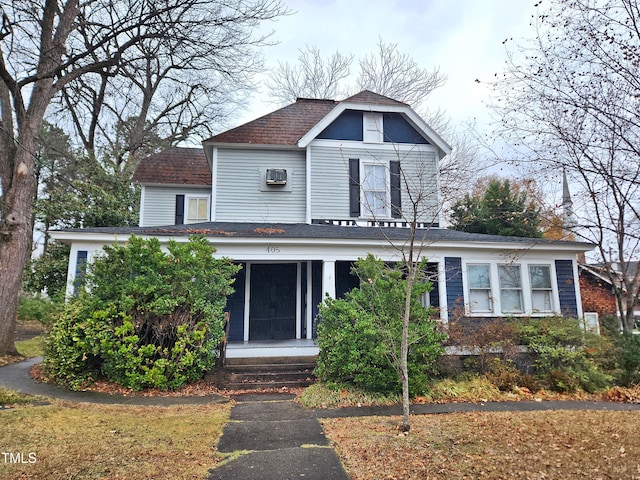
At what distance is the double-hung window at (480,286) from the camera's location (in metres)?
10.3

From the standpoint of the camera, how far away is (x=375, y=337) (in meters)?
7.02

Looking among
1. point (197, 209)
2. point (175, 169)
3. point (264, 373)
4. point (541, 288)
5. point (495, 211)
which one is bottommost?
point (264, 373)

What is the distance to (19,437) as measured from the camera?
4504 mm

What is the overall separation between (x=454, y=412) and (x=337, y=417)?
199 centimetres

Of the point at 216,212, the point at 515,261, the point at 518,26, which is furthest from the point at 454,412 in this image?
the point at 216,212

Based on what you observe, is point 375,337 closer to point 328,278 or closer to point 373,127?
point 328,278

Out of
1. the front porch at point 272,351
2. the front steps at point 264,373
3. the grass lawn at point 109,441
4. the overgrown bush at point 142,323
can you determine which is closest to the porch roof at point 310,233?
the overgrown bush at point 142,323

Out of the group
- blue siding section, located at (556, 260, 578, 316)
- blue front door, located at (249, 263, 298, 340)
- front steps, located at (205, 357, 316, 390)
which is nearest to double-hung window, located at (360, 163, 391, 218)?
blue front door, located at (249, 263, 298, 340)

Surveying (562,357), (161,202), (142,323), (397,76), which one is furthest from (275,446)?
(397,76)

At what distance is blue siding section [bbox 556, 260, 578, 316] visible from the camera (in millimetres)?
10516

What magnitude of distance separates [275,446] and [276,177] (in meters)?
8.84

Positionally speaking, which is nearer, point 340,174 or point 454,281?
point 454,281

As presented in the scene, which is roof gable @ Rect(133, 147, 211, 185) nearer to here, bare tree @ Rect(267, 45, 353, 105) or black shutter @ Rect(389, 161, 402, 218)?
black shutter @ Rect(389, 161, 402, 218)

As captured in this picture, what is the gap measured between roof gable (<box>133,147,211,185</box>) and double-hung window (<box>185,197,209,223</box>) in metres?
0.66
